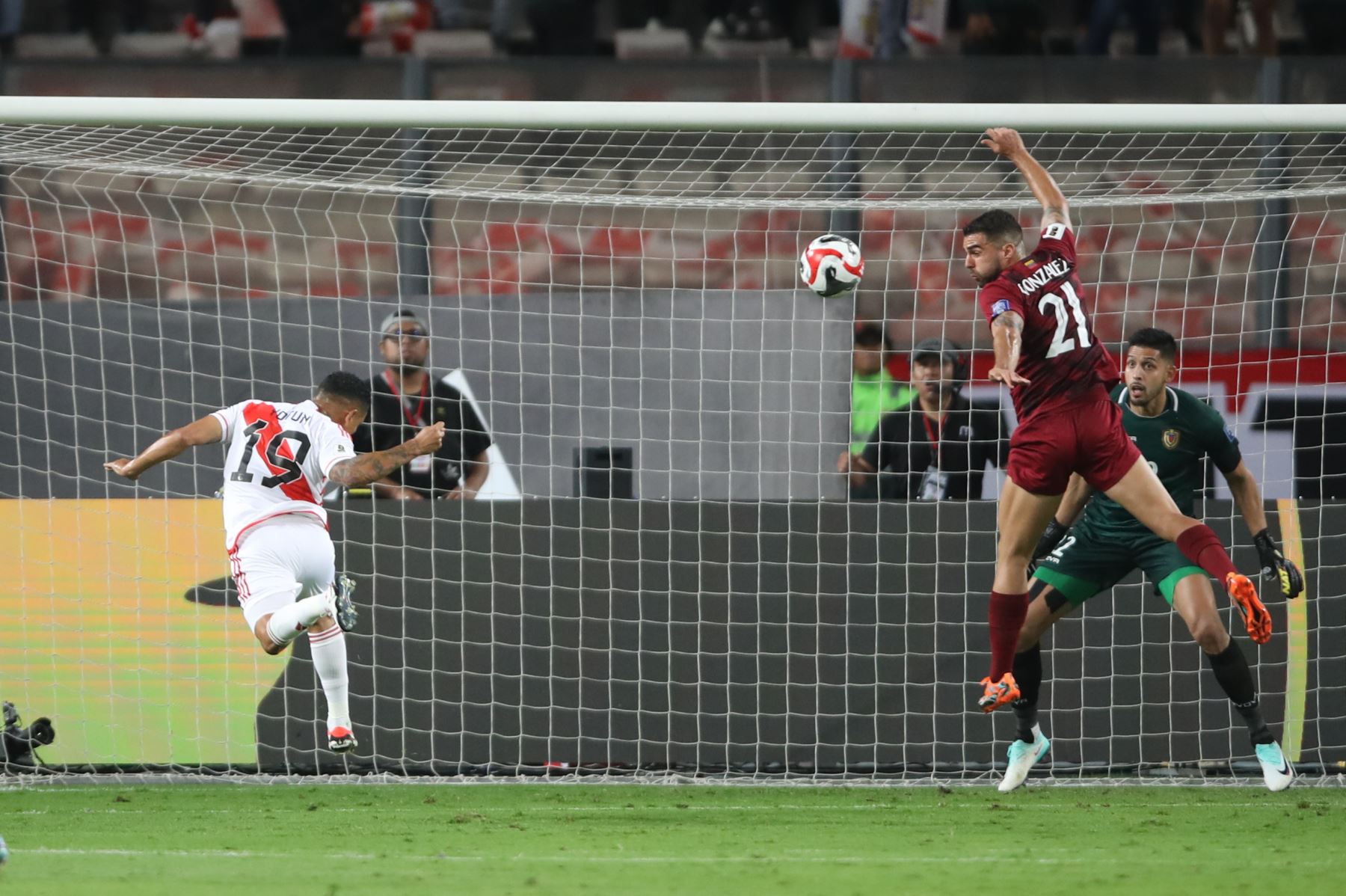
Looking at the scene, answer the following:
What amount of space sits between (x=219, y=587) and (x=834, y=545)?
3.24 m

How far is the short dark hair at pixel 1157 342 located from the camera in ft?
23.4

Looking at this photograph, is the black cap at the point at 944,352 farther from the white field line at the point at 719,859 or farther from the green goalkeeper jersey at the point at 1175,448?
the white field line at the point at 719,859

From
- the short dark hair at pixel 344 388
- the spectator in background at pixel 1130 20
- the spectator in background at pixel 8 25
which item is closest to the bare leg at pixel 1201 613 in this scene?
the short dark hair at pixel 344 388

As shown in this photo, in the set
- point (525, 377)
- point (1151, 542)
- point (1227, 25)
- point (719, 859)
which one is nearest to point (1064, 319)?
point (1151, 542)

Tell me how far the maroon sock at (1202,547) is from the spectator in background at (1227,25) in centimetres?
640

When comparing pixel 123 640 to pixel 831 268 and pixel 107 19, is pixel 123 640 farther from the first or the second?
pixel 107 19

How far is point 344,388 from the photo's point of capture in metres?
7.61

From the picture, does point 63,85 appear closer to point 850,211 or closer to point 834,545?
point 850,211

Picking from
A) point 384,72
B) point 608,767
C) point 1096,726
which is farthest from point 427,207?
point 1096,726

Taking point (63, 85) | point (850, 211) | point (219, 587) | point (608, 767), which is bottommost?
point (608, 767)

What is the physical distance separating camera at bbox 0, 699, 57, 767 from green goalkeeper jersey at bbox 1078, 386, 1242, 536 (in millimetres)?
5276

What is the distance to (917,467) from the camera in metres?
8.72

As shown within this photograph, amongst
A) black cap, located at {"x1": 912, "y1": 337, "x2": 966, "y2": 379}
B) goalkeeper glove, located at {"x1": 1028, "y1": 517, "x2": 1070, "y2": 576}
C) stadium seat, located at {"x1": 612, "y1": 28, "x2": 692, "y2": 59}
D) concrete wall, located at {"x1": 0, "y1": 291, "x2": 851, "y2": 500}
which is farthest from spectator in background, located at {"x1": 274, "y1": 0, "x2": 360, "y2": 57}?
goalkeeper glove, located at {"x1": 1028, "y1": 517, "x2": 1070, "y2": 576}

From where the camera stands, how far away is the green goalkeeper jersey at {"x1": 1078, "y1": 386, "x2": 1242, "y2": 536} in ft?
23.6
